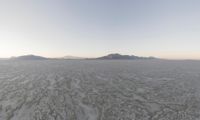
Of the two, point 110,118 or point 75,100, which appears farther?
point 75,100

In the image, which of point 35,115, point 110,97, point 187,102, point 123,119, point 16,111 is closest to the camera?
point 123,119

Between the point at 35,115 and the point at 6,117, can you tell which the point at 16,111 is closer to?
the point at 6,117

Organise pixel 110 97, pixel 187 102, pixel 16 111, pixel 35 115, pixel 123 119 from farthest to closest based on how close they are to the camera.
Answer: pixel 110 97
pixel 187 102
pixel 16 111
pixel 35 115
pixel 123 119

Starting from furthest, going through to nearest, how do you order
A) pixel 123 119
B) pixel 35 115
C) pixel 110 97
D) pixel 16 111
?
pixel 110 97, pixel 16 111, pixel 35 115, pixel 123 119

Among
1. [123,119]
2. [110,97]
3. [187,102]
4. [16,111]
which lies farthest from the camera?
[110,97]

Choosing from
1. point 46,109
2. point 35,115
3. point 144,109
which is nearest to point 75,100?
point 46,109

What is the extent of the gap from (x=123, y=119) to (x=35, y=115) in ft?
23.7

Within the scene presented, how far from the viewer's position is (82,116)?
1155 centimetres

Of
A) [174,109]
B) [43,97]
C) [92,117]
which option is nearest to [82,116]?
[92,117]

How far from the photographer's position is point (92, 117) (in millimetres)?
11375

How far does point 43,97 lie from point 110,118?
30.1ft

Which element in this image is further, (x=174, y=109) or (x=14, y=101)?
(x=14, y=101)

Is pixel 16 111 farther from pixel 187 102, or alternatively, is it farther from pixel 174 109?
pixel 187 102

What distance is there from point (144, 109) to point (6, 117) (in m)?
11.7
